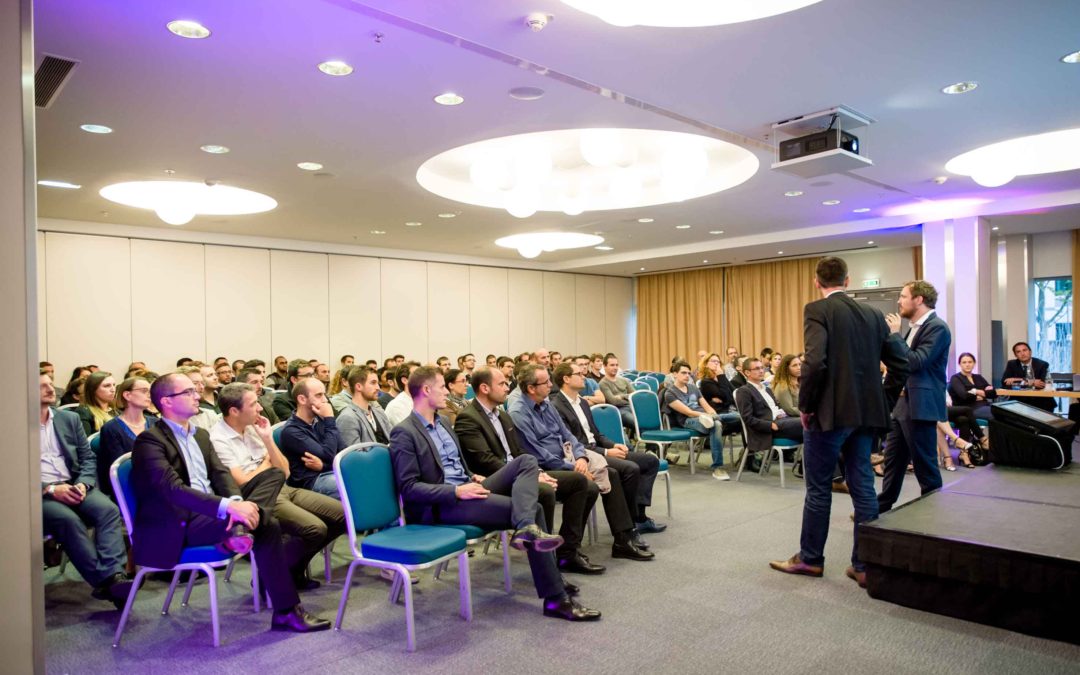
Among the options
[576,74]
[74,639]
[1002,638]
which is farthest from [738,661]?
[576,74]

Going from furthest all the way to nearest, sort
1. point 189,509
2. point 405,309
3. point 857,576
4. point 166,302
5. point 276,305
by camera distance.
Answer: point 405,309 → point 276,305 → point 166,302 → point 857,576 → point 189,509

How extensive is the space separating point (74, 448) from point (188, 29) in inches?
90.6

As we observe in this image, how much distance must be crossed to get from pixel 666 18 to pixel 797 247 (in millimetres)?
8408

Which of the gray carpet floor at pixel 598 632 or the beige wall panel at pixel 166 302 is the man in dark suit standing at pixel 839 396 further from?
the beige wall panel at pixel 166 302

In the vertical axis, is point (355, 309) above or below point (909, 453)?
above

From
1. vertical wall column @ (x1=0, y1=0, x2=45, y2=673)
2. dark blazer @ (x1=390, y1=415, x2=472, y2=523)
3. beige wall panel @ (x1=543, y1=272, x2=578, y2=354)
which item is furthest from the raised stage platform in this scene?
beige wall panel @ (x1=543, y1=272, x2=578, y2=354)

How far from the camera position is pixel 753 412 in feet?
21.5

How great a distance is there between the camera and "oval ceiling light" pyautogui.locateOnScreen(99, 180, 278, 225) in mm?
6949

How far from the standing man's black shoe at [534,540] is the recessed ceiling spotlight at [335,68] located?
8.82 ft

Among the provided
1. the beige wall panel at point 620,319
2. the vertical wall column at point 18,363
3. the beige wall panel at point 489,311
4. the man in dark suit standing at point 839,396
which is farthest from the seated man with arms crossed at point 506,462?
the beige wall panel at point 620,319

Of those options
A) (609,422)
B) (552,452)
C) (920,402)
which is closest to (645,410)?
(609,422)

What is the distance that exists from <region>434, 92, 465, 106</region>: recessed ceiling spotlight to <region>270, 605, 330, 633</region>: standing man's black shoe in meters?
3.08

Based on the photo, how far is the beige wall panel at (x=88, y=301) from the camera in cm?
859

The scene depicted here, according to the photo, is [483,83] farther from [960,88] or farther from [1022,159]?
[1022,159]
